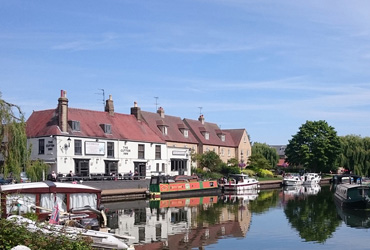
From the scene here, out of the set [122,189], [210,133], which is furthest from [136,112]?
[210,133]

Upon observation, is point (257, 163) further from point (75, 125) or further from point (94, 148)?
point (75, 125)

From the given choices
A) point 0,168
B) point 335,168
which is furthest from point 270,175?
point 0,168

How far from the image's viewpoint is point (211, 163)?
7200 centimetres

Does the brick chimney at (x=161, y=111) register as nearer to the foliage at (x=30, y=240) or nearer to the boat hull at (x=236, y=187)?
the boat hull at (x=236, y=187)

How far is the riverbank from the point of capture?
4569cm

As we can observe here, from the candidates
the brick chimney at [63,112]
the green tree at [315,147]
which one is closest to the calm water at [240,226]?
the brick chimney at [63,112]

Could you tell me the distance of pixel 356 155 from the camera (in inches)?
3241

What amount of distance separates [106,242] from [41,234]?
4.00 metres

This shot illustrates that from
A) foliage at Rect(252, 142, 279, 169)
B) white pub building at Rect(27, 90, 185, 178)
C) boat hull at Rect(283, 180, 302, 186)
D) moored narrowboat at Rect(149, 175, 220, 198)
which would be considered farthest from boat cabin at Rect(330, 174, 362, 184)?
white pub building at Rect(27, 90, 185, 178)

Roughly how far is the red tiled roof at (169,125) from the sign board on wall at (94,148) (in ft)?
44.8

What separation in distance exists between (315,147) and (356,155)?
32.6 ft

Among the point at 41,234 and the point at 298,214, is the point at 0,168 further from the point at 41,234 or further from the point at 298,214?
the point at 298,214

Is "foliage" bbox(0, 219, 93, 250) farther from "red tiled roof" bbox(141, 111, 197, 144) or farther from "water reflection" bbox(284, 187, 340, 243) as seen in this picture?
"red tiled roof" bbox(141, 111, 197, 144)

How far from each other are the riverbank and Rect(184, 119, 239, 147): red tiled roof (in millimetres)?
25202
